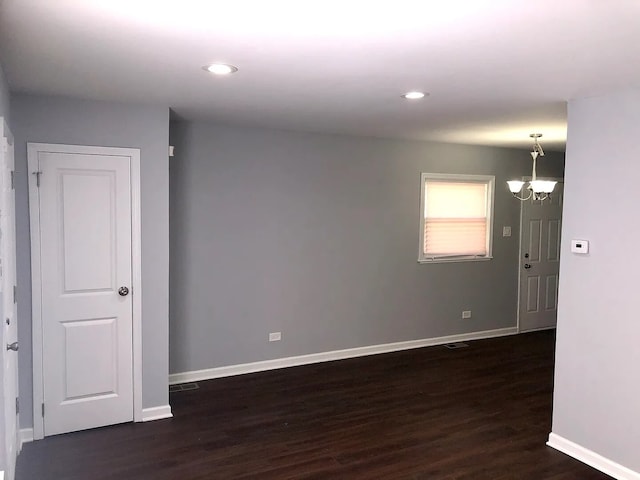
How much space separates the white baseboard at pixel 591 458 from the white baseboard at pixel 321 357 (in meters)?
2.30

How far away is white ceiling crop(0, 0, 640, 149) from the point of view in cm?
190

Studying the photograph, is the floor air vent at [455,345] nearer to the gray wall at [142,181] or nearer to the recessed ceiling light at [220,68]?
the gray wall at [142,181]

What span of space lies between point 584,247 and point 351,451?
6.56 feet

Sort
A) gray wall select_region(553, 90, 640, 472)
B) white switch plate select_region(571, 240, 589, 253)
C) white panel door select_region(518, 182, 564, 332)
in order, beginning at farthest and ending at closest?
white panel door select_region(518, 182, 564, 332), white switch plate select_region(571, 240, 589, 253), gray wall select_region(553, 90, 640, 472)

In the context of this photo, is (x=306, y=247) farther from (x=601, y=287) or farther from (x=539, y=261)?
(x=539, y=261)

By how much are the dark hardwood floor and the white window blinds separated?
150 centimetres

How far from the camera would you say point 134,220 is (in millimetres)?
3711

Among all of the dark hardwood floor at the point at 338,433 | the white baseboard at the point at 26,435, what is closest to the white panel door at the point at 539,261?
the dark hardwood floor at the point at 338,433

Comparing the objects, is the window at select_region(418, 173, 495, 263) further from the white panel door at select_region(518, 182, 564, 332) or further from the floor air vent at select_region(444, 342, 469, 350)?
the floor air vent at select_region(444, 342, 469, 350)

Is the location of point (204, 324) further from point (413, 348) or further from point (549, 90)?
point (549, 90)

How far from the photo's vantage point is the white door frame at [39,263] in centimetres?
343

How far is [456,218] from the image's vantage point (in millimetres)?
6031

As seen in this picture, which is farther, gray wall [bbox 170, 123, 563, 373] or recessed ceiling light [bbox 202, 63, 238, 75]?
gray wall [bbox 170, 123, 563, 373]

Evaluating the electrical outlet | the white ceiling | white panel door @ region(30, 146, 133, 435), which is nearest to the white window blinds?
the electrical outlet
